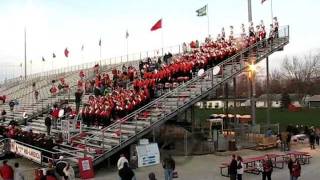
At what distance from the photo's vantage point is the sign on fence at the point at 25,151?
20812 mm

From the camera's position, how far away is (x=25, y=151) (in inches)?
880

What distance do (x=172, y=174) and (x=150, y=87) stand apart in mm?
8506

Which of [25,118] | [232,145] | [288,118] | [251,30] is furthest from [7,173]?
[288,118]

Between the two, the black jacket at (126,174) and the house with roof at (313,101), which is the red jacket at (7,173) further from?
the house with roof at (313,101)

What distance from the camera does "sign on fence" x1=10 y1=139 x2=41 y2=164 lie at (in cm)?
2081

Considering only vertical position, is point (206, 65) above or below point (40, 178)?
above

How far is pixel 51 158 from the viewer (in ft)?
65.2

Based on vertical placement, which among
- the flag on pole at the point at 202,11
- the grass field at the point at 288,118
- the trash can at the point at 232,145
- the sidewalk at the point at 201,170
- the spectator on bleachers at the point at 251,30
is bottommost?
the sidewalk at the point at 201,170

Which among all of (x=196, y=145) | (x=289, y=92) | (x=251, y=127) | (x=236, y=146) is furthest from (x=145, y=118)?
(x=289, y=92)

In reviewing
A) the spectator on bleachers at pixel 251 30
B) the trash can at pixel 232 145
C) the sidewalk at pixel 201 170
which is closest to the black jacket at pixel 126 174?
the sidewalk at pixel 201 170

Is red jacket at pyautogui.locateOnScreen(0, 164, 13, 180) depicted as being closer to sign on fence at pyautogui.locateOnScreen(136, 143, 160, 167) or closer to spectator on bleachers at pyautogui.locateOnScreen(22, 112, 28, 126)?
sign on fence at pyautogui.locateOnScreen(136, 143, 160, 167)

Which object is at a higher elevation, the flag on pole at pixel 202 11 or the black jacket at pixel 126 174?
the flag on pole at pixel 202 11

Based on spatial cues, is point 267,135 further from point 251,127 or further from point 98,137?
point 98,137

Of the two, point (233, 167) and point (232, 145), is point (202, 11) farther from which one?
point (233, 167)
